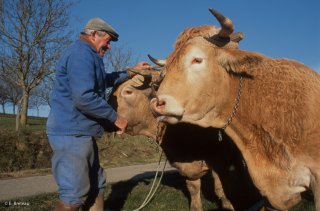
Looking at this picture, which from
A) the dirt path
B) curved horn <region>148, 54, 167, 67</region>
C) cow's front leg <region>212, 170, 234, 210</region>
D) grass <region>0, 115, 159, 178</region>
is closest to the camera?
curved horn <region>148, 54, 167, 67</region>

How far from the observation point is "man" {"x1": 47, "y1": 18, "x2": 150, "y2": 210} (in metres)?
4.04

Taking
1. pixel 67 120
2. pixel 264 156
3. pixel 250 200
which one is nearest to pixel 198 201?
pixel 250 200

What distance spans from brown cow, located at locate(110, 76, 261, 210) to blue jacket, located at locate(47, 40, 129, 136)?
221 cm

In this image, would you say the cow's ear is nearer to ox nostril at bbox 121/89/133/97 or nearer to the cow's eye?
the cow's eye

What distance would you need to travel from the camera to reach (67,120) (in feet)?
13.9

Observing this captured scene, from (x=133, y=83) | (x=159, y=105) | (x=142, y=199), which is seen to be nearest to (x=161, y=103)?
(x=159, y=105)

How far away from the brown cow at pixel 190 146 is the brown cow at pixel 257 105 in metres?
2.11

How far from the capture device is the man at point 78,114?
4.04 meters

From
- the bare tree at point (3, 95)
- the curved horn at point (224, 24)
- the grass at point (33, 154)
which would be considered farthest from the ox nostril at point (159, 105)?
the bare tree at point (3, 95)

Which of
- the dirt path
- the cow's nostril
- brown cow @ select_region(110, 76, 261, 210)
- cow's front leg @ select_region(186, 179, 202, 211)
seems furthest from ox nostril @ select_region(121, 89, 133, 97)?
the dirt path

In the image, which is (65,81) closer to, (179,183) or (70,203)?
(70,203)

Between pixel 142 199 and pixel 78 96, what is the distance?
4.31m

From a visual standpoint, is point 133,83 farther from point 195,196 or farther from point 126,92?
point 195,196

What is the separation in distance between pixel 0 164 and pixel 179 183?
5.61 metres
